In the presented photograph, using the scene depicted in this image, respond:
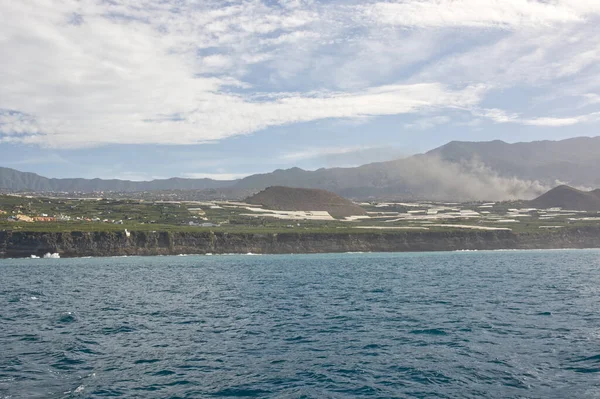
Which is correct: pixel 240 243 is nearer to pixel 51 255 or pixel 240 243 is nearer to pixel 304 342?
pixel 51 255

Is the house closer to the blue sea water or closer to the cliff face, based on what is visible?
the cliff face

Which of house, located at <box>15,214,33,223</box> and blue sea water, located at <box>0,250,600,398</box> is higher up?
house, located at <box>15,214,33,223</box>

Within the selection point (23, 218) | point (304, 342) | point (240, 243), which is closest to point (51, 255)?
point (23, 218)

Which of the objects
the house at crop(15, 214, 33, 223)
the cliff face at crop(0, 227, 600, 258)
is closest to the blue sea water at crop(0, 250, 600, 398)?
the cliff face at crop(0, 227, 600, 258)

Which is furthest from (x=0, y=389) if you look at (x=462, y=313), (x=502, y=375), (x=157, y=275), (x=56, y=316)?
(x=157, y=275)

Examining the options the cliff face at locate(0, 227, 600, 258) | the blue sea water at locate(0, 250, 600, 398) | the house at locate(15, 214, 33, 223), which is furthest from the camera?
the house at locate(15, 214, 33, 223)

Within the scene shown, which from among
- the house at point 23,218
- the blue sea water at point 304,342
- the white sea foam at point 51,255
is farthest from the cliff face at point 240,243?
the blue sea water at point 304,342

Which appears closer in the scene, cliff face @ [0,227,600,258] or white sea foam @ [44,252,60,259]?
white sea foam @ [44,252,60,259]
